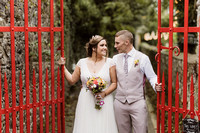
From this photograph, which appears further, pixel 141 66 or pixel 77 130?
pixel 77 130

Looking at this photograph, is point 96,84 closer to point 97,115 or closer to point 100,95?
point 100,95

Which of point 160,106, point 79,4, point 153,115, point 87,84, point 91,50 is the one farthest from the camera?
point 79,4

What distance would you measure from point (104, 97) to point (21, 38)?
2.09 m

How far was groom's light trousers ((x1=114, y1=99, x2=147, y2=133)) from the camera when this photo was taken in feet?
13.8

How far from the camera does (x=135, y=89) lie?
4.21m

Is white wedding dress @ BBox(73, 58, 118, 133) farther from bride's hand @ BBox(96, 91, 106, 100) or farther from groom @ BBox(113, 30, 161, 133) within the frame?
groom @ BBox(113, 30, 161, 133)

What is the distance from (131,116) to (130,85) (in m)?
0.46

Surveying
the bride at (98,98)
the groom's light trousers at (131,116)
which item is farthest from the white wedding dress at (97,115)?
the groom's light trousers at (131,116)

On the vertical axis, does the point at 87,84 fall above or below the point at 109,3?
below

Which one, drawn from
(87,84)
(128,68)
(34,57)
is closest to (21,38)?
(34,57)

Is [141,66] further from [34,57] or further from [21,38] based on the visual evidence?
[34,57]

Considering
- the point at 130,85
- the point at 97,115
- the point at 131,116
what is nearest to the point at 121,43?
the point at 130,85

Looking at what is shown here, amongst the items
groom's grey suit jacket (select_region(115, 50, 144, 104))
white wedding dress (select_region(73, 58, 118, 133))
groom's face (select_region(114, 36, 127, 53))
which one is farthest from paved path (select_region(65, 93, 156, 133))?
groom's face (select_region(114, 36, 127, 53))

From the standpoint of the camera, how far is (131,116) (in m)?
4.29
